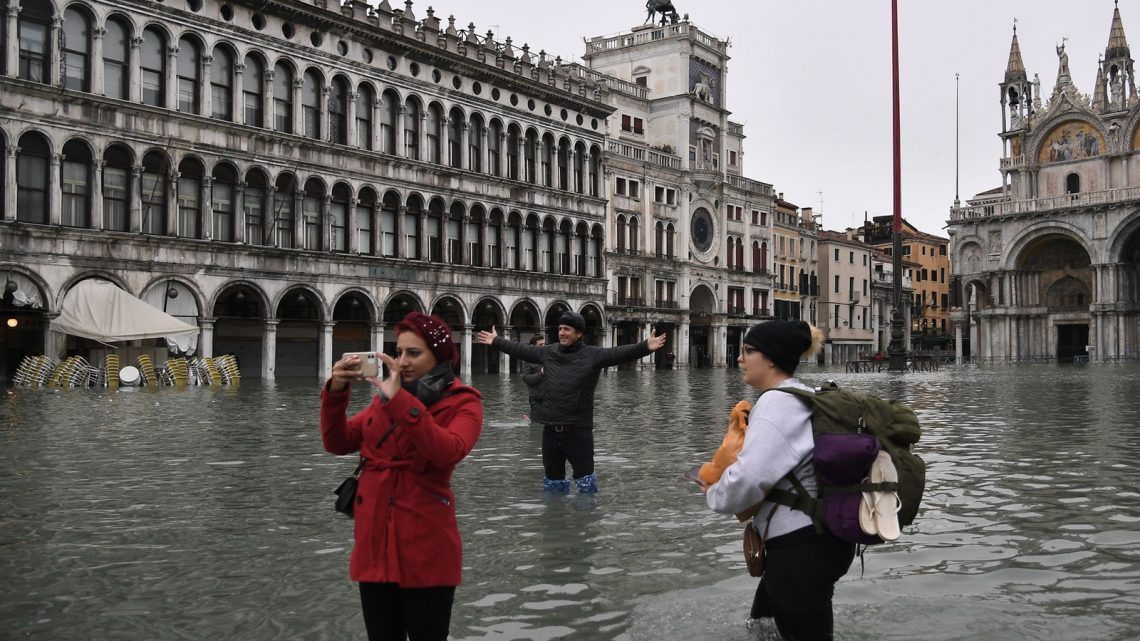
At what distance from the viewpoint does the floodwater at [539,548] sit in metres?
5.61

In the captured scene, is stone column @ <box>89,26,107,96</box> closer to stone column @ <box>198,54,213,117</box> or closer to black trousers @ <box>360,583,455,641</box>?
stone column @ <box>198,54,213,117</box>

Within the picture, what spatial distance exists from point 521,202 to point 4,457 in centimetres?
3741

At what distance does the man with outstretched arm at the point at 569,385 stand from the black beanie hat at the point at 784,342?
4.19 meters

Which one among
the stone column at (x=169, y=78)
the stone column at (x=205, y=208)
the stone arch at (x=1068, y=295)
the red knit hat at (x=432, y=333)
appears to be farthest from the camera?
the stone arch at (x=1068, y=295)

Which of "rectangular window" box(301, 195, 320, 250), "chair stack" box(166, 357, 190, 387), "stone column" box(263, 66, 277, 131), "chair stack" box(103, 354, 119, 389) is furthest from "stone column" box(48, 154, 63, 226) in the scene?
"rectangular window" box(301, 195, 320, 250)

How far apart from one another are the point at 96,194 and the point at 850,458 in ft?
106

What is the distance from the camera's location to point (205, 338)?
3456 centimetres

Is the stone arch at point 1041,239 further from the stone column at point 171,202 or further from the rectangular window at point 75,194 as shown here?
the rectangular window at point 75,194

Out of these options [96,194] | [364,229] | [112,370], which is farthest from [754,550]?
[364,229]

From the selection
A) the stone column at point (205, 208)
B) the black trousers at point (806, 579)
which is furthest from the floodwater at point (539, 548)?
the stone column at point (205, 208)

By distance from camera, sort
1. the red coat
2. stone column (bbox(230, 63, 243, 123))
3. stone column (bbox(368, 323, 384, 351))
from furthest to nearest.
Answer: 1. stone column (bbox(368, 323, 384, 351))
2. stone column (bbox(230, 63, 243, 123))
3. the red coat

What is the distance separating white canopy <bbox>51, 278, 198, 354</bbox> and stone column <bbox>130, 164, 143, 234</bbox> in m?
3.00

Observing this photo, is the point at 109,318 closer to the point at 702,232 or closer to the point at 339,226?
the point at 339,226

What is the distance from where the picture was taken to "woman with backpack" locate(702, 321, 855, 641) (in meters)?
3.98
